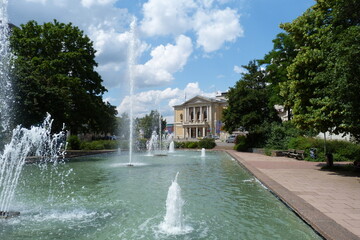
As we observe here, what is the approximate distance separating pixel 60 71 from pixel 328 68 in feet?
72.3

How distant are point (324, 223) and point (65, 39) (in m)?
27.1

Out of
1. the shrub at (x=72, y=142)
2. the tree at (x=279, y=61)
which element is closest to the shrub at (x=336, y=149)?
the tree at (x=279, y=61)

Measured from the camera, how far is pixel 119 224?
6242mm

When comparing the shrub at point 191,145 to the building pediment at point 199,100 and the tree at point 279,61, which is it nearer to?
the tree at point 279,61

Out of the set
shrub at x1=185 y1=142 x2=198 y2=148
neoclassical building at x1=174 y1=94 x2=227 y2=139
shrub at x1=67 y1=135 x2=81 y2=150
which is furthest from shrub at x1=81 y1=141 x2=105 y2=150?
neoclassical building at x1=174 y1=94 x2=227 y2=139

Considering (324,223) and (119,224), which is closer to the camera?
(324,223)

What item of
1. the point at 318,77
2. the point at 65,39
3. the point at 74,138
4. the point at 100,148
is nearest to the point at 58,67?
the point at 65,39

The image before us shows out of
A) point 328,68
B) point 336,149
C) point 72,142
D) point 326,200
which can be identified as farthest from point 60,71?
point 326,200

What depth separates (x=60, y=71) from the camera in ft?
85.8

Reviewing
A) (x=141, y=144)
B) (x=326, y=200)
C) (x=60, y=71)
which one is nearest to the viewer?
(x=326, y=200)

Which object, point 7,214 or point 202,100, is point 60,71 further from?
point 202,100

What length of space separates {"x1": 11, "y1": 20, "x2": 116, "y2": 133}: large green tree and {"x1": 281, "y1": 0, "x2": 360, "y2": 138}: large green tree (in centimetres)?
1576

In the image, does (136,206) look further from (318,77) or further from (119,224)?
(318,77)

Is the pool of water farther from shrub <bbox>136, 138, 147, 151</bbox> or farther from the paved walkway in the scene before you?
shrub <bbox>136, 138, 147, 151</bbox>
